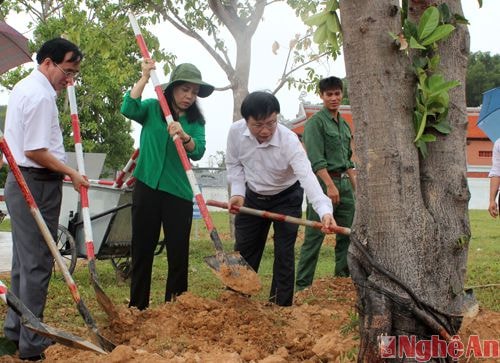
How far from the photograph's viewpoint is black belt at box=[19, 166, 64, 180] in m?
3.93

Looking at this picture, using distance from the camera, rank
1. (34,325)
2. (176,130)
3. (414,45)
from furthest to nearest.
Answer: (176,130) → (34,325) → (414,45)

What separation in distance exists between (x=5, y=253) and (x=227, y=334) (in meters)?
8.03

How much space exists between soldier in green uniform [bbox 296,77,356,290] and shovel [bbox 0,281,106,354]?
2.87 metres

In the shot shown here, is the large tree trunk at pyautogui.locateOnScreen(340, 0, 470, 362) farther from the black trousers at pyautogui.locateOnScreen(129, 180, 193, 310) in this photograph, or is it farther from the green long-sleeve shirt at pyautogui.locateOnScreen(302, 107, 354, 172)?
the green long-sleeve shirt at pyautogui.locateOnScreen(302, 107, 354, 172)

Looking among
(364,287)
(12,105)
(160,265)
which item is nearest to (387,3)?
(364,287)

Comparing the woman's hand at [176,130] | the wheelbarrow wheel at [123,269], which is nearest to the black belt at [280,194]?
the woman's hand at [176,130]

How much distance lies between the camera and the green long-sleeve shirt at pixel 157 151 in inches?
180

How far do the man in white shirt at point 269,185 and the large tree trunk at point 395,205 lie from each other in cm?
143

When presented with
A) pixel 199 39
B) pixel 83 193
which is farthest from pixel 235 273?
pixel 199 39

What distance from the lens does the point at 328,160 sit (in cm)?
606

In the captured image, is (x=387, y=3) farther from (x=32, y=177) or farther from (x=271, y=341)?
(x=32, y=177)

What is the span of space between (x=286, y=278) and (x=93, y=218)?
7.67 feet

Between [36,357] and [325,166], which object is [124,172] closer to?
[325,166]

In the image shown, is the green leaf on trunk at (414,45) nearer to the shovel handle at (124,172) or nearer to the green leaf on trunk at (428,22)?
the green leaf on trunk at (428,22)
